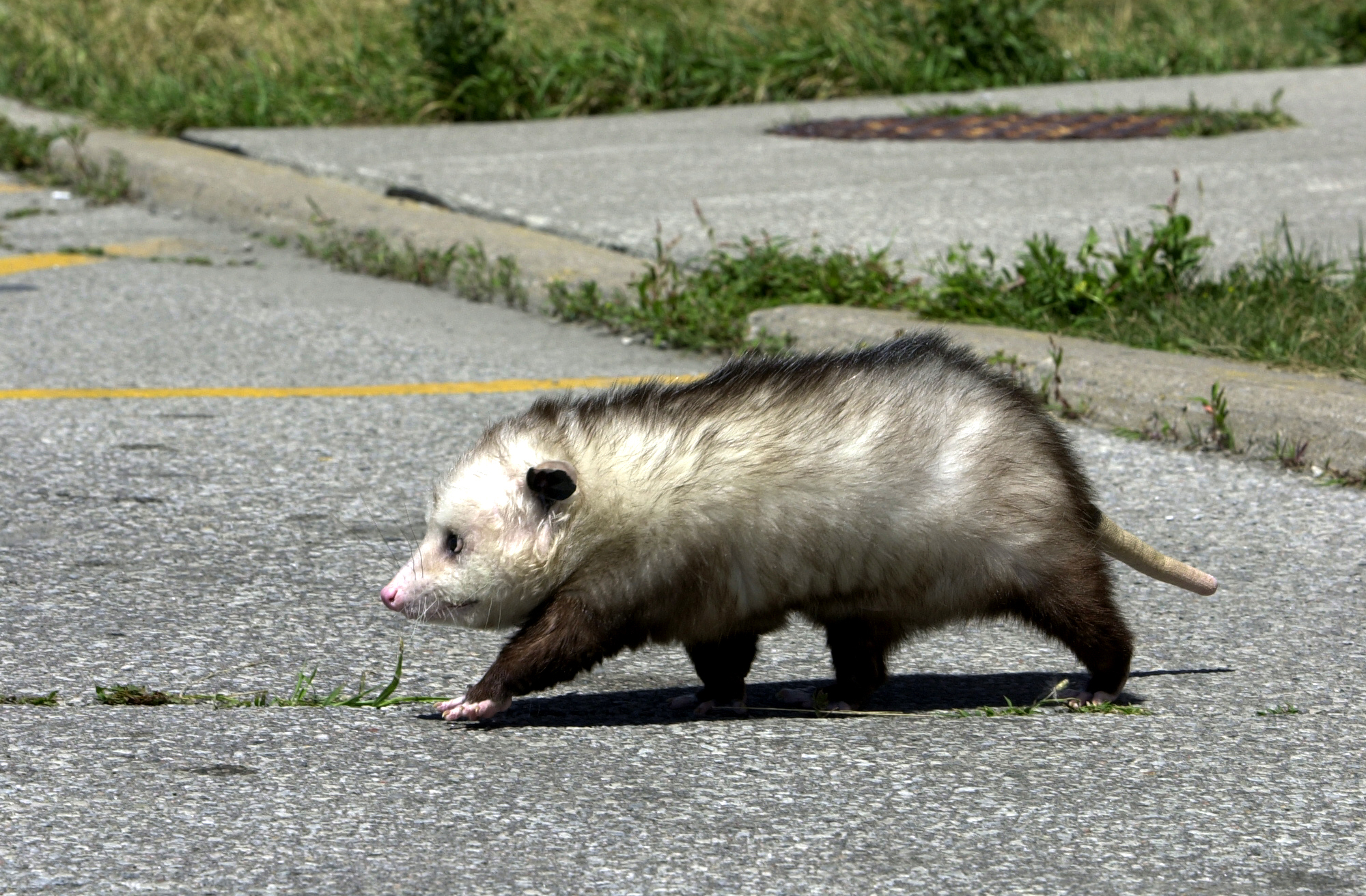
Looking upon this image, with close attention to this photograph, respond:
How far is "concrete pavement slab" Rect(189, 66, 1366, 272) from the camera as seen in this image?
7.98 m

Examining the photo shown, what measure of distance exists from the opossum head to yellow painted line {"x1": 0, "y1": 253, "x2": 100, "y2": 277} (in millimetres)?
5150

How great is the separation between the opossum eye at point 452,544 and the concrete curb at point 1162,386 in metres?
2.66

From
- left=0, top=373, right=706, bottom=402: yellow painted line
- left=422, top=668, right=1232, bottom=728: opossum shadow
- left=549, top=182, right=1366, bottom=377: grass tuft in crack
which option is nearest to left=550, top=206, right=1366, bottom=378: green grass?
left=549, top=182, right=1366, bottom=377: grass tuft in crack

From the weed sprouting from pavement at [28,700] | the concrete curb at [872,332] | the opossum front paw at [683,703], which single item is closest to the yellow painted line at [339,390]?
the concrete curb at [872,332]

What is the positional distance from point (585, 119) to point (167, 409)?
19.7 ft

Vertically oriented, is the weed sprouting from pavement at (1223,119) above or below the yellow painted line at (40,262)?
above

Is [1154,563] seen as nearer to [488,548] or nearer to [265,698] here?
[488,548]

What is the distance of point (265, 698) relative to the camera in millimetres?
3463

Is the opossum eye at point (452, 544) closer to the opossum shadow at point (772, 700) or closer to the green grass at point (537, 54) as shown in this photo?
the opossum shadow at point (772, 700)

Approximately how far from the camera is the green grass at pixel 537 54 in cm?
1122

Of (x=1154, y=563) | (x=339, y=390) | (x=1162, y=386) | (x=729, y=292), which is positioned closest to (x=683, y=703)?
(x=1154, y=563)

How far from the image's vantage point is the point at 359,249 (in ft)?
27.3

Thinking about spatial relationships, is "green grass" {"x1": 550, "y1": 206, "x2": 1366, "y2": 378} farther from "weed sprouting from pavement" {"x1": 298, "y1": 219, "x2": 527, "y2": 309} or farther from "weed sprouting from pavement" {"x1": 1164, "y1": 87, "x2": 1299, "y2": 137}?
"weed sprouting from pavement" {"x1": 1164, "y1": 87, "x2": 1299, "y2": 137}

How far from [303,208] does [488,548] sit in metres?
5.65
